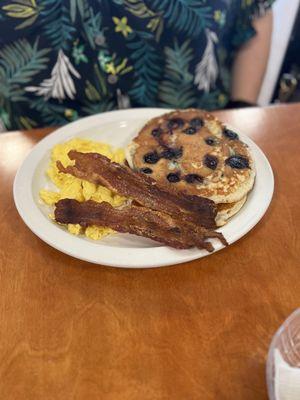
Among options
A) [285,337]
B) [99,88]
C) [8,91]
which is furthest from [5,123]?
[285,337]

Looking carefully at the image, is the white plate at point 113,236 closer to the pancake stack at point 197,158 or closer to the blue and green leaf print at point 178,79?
the pancake stack at point 197,158

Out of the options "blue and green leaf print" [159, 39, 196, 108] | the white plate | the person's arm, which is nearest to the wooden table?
the white plate

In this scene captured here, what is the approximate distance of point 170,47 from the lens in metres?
1.32

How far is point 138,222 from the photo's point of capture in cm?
84

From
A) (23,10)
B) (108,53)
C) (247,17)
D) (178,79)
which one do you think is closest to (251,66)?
(247,17)

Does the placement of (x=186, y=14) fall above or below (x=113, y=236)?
above

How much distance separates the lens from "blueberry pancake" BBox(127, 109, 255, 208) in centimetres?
91

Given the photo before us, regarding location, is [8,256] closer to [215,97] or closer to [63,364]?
[63,364]

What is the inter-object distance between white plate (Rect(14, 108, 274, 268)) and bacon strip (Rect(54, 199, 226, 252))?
0.06ft

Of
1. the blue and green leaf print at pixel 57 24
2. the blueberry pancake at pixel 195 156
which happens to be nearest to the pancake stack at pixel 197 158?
the blueberry pancake at pixel 195 156

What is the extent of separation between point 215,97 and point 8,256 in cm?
101

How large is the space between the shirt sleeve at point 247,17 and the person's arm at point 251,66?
0.13 feet

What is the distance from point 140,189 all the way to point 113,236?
12 centimetres

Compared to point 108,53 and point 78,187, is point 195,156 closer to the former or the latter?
point 78,187
